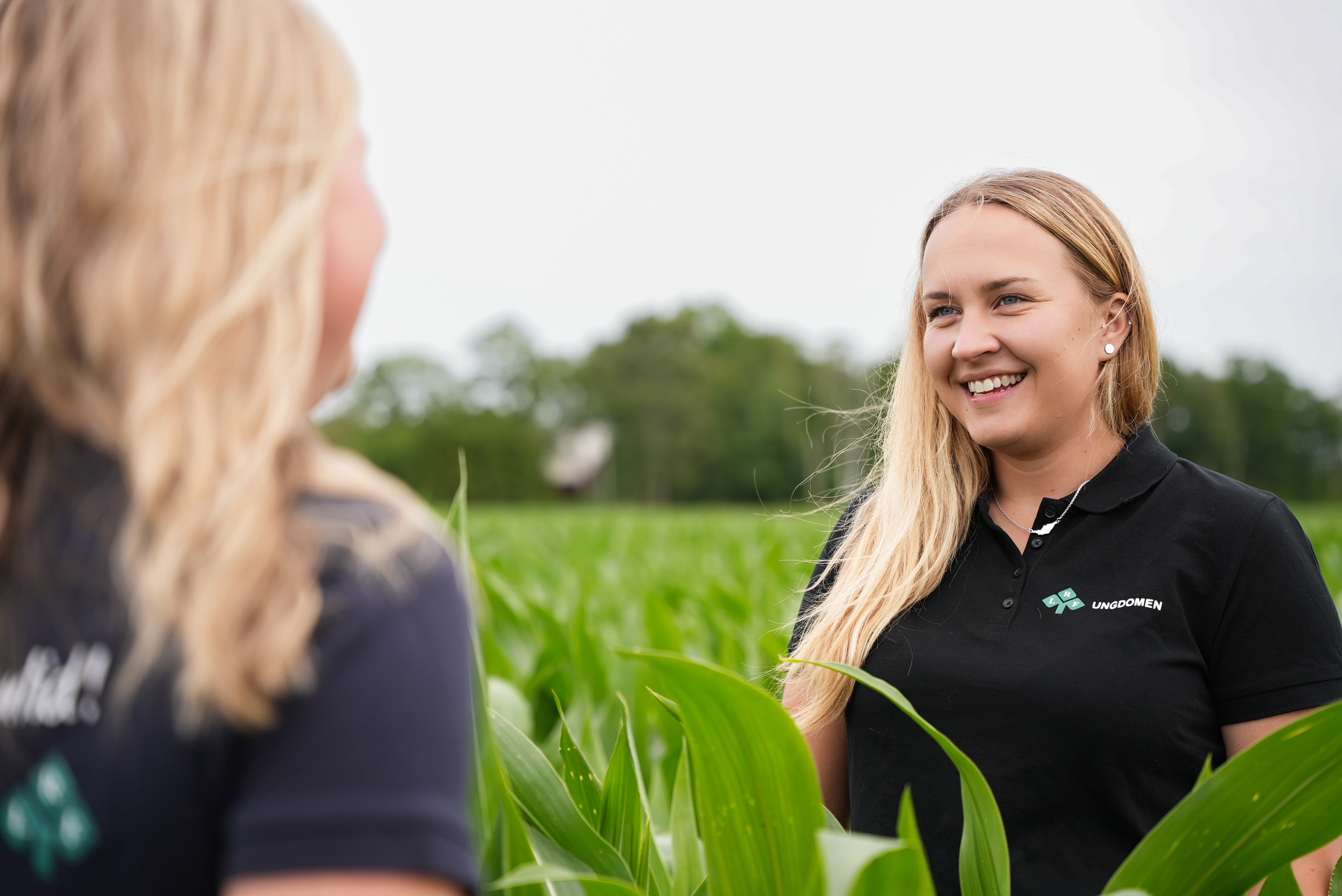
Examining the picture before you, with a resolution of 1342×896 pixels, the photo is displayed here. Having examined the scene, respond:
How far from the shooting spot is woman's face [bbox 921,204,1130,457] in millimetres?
1463

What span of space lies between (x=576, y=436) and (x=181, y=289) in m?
51.3

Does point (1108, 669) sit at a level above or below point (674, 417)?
above

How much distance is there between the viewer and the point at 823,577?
5.43ft

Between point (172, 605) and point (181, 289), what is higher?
point (181, 289)

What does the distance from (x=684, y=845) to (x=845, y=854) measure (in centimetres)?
60

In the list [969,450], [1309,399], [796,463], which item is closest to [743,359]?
[796,463]

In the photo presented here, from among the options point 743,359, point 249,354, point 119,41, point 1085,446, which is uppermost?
point 119,41

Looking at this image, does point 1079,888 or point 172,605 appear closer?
point 172,605

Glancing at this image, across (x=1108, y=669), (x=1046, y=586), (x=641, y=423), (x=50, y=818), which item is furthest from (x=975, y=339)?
→ (x=641, y=423)

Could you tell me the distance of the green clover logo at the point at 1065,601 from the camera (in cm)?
136

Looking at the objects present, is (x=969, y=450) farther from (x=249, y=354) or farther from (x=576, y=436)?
(x=576, y=436)

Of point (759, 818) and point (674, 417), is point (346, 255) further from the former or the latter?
point (674, 417)

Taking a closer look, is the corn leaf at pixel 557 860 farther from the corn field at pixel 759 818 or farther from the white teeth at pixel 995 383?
the white teeth at pixel 995 383

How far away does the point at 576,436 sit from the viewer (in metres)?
51.7
